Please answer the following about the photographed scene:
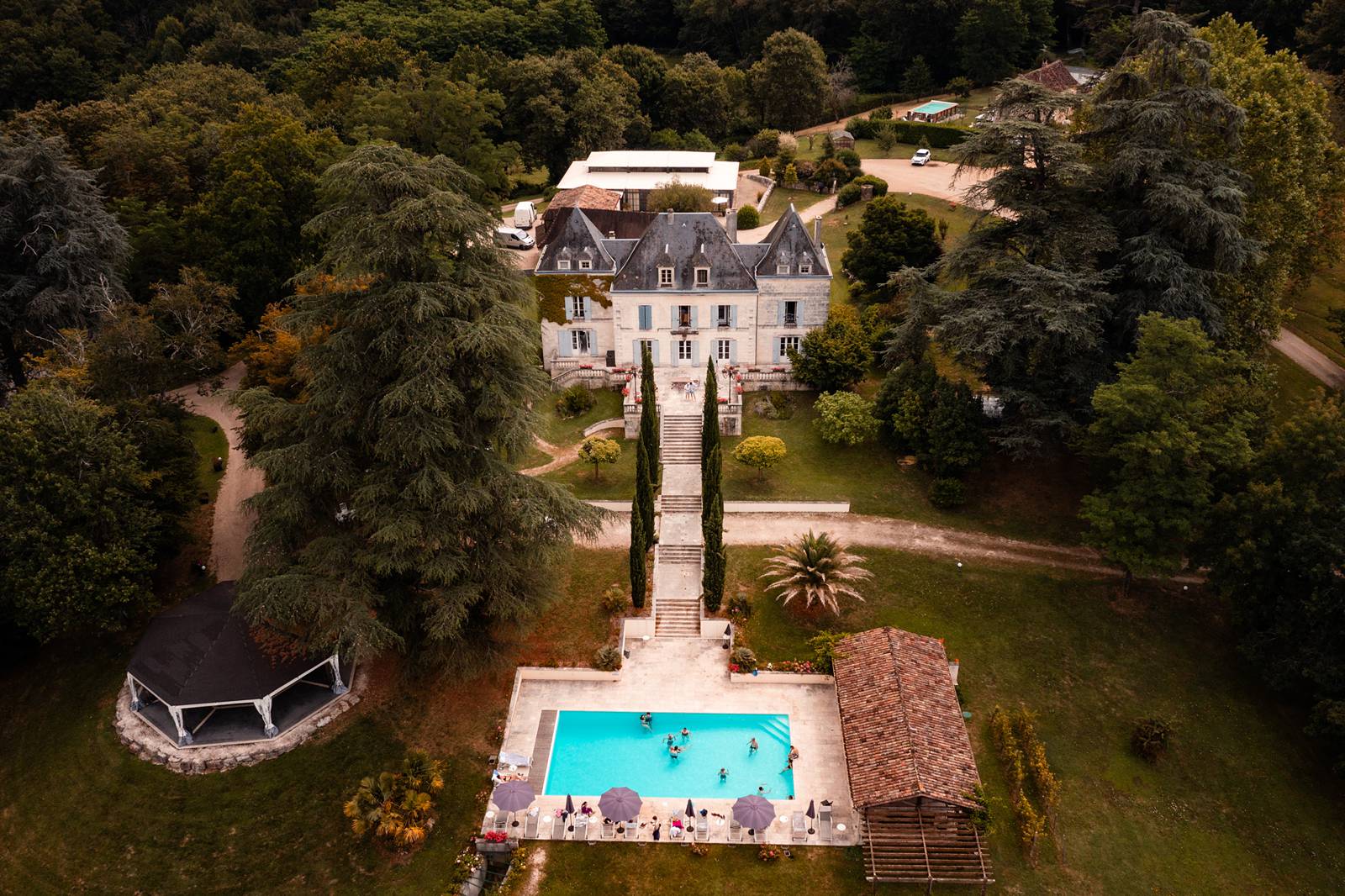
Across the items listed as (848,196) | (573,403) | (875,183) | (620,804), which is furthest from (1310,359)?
(620,804)

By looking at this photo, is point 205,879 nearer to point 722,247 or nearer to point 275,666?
point 275,666

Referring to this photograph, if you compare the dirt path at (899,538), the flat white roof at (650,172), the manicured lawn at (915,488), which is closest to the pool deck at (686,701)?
the dirt path at (899,538)

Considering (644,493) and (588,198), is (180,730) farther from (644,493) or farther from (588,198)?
(588,198)

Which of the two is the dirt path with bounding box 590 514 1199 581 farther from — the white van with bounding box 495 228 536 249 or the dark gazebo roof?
the white van with bounding box 495 228 536 249

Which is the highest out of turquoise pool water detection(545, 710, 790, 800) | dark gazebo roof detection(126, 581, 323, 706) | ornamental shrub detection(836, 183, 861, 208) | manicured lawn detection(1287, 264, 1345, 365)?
ornamental shrub detection(836, 183, 861, 208)

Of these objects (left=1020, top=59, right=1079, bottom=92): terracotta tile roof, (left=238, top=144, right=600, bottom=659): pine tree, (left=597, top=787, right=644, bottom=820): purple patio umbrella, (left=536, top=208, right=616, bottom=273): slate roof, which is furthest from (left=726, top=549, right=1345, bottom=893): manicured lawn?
(left=1020, top=59, right=1079, bottom=92): terracotta tile roof

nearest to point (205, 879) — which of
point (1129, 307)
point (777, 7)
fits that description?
point (1129, 307)

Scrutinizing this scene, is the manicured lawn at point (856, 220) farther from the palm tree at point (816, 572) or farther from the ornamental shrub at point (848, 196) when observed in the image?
the palm tree at point (816, 572)
